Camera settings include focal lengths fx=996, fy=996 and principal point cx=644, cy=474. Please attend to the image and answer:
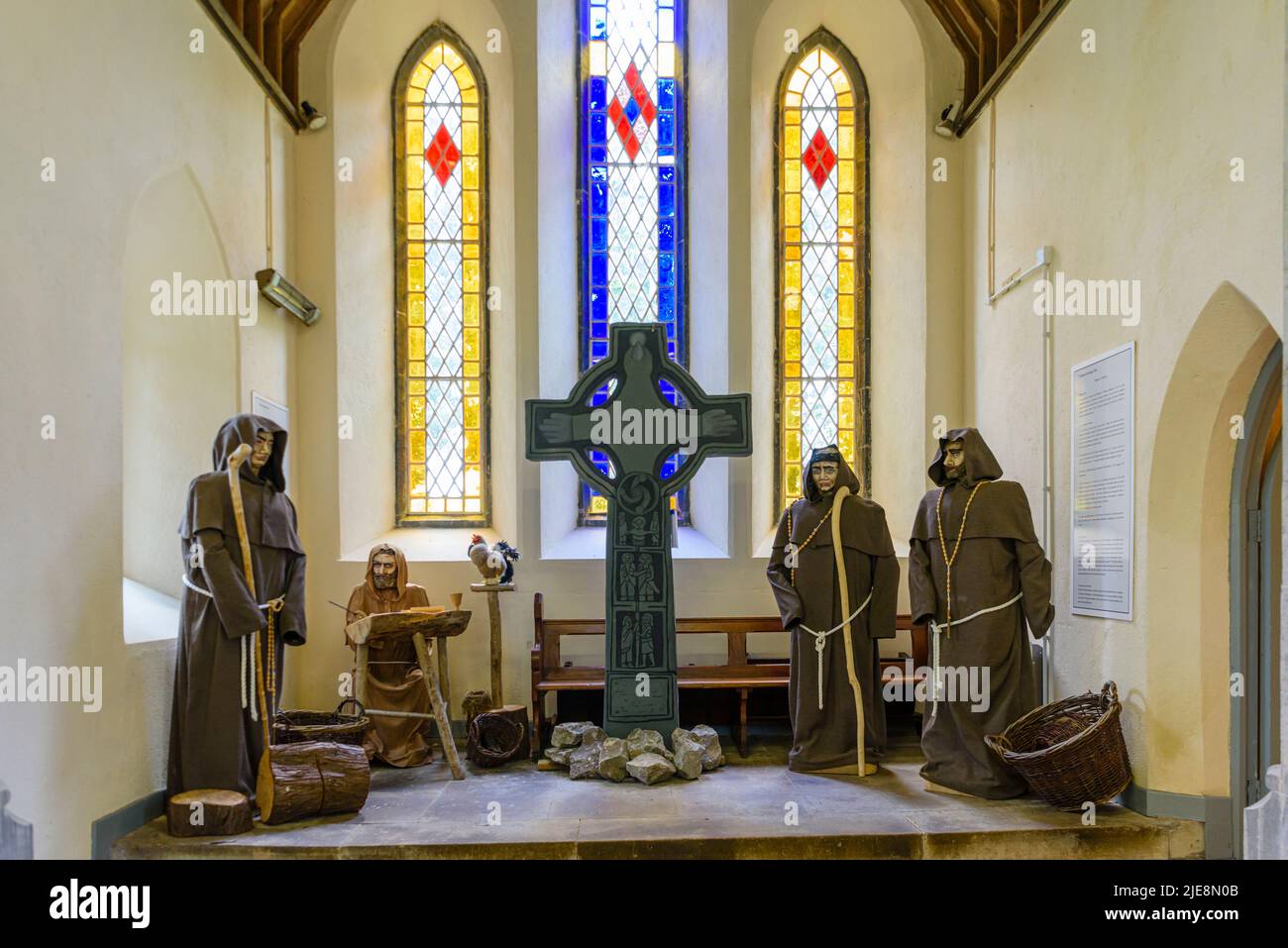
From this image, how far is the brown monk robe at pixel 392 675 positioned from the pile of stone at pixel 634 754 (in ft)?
3.04

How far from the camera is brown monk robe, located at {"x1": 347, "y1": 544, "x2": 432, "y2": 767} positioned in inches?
246

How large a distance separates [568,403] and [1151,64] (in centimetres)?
363

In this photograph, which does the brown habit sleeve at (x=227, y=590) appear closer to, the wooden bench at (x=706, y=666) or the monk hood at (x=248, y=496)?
the monk hood at (x=248, y=496)

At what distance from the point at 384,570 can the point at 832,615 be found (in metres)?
2.88

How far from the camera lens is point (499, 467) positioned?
7910 millimetres

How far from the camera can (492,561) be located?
6.59 metres

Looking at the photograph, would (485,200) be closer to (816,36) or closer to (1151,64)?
(816,36)

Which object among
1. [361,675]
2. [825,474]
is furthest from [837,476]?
[361,675]

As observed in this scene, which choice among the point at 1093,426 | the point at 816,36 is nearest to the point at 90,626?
the point at 1093,426

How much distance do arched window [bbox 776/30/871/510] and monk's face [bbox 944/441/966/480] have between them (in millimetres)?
2584

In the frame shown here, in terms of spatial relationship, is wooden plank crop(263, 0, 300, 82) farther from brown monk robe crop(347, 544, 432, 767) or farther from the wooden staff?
brown monk robe crop(347, 544, 432, 767)

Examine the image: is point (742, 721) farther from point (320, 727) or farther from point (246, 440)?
point (246, 440)

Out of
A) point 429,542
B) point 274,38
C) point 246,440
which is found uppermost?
point 274,38

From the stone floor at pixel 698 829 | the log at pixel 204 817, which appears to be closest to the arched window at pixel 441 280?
the stone floor at pixel 698 829
